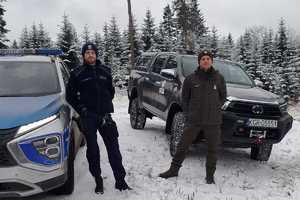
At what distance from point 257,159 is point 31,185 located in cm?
505

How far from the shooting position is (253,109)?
708cm

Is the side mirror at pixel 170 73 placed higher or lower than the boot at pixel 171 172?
higher

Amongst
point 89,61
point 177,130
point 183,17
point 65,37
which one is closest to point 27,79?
point 89,61

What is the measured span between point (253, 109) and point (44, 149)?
3.77m

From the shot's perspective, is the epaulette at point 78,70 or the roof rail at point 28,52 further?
the roof rail at point 28,52

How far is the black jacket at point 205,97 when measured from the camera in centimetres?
634

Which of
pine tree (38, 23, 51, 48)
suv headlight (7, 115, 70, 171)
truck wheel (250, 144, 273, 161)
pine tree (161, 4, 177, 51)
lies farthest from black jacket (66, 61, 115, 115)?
pine tree (38, 23, 51, 48)

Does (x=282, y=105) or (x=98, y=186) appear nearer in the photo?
(x=98, y=186)

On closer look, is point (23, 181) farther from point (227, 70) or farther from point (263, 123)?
point (227, 70)

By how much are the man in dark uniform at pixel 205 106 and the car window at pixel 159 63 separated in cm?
304

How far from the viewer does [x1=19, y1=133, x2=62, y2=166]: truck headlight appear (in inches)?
179

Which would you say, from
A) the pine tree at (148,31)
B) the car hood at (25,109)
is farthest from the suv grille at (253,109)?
the pine tree at (148,31)

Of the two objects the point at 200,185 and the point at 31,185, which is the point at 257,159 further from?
the point at 31,185

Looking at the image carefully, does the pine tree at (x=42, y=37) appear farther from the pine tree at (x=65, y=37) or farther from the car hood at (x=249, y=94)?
the car hood at (x=249, y=94)
